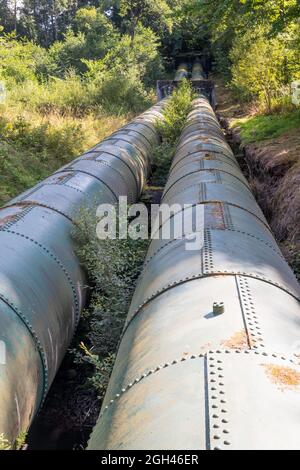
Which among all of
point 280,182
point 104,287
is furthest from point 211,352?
point 280,182

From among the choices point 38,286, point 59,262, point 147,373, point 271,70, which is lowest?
point 147,373

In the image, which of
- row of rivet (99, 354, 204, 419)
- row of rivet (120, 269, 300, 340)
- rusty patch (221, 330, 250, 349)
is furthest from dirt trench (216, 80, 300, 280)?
row of rivet (99, 354, 204, 419)

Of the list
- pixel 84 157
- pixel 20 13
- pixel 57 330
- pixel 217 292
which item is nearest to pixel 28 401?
pixel 57 330

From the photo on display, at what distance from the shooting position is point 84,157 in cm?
880

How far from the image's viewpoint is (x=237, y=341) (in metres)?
2.85

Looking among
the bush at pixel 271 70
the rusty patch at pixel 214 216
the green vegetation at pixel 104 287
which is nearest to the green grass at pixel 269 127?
the bush at pixel 271 70

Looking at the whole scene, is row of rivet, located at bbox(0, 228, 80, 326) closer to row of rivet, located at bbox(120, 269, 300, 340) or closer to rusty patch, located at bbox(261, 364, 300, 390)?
row of rivet, located at bbox(120, 269, 300, 340)

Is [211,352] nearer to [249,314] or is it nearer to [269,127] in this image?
[249,314]

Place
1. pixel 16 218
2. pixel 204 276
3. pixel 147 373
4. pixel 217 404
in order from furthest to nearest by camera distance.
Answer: pixel 16 218
pixel 204 276
pixel 147 373
pixel 217 404

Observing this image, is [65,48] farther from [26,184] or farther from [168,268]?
[168,268]

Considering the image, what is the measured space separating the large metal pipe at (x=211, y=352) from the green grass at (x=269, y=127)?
314 inches

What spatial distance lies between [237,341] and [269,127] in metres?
11.3

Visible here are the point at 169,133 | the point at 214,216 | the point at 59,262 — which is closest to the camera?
the point at 214,216

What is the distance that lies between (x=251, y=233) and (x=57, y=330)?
2.42m
